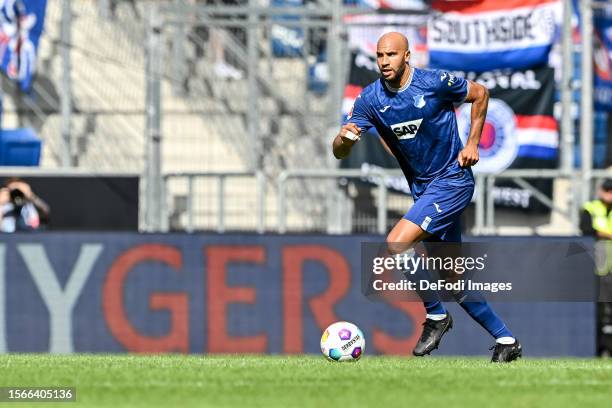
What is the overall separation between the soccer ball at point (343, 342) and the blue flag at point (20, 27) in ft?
25.7

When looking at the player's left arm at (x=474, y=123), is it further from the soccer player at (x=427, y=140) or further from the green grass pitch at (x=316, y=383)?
the green grass pitch at (x=316, y=383)

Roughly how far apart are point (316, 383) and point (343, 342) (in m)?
1.93

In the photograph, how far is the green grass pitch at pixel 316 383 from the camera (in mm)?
7660

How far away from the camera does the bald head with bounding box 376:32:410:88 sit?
9922 mm

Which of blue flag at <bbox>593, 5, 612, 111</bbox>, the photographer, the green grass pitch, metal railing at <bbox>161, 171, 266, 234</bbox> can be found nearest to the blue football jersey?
the green grass pitch

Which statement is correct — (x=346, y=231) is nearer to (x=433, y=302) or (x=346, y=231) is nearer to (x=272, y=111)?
(x=272, y=111)

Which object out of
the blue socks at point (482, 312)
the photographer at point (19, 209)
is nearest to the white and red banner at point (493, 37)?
the photographer at point (19, 209)

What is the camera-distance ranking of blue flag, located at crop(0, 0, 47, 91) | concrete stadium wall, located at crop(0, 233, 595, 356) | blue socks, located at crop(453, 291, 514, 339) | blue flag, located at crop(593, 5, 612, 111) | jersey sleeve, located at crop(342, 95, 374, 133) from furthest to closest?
blue flag, located at crop(593, 5, 612, 111), blue flag, located at crop(0, 0, 47, 91), concrete stadium wall, located at crop(0, 233, 595, 356), blue socks, located at crop(453, 291, 514, 339), jersey sleeve, located at crop(342, 95, 374, 133)

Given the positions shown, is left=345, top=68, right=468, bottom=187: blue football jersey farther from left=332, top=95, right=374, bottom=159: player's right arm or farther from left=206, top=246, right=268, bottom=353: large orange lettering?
left=206, top=246, right=268, bottom=353: large orange lettering

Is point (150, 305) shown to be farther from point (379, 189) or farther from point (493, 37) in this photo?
point (493, 37)

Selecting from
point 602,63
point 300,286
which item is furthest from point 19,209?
point 602,63

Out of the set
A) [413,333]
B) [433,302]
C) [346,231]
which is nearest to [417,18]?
[346,231]

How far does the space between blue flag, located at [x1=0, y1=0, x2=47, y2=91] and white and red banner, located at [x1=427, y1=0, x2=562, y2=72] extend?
462 centimetres

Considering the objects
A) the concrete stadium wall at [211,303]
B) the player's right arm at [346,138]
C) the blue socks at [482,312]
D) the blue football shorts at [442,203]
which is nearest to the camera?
the player's right arm at [346,138]
